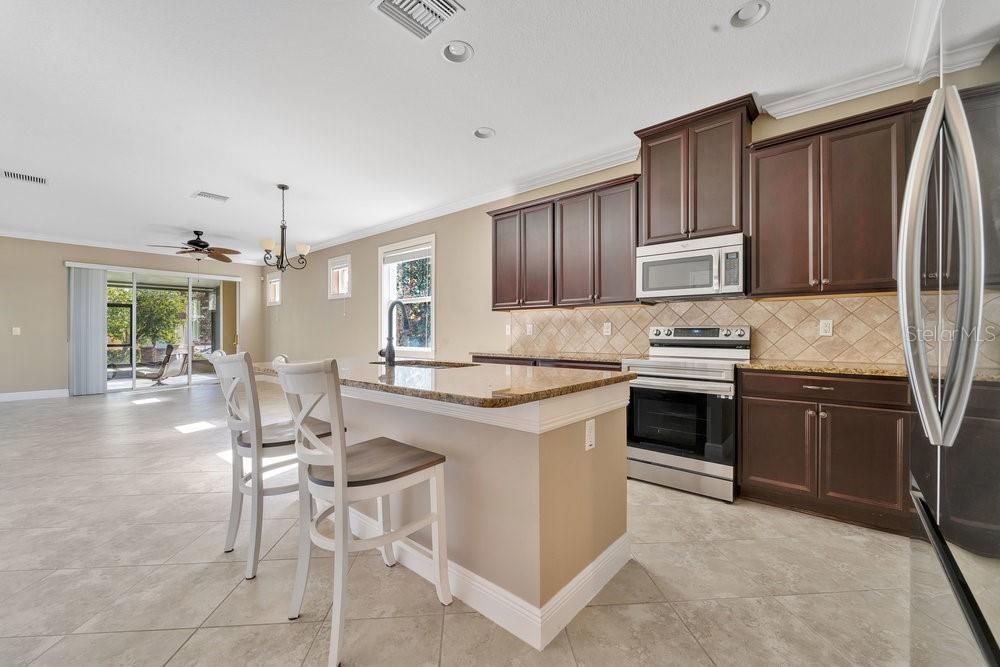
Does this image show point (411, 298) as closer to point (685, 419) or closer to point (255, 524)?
point (685, 419)

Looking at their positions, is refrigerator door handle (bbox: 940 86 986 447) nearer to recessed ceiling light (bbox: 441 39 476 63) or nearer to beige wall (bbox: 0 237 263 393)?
recessed ceiling light (bbox: 441 39 476 63)

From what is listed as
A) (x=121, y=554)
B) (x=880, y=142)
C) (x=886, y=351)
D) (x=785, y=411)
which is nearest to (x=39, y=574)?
(x=121, y=554)

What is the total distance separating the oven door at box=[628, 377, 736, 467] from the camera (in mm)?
2664

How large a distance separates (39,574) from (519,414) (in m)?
2.41

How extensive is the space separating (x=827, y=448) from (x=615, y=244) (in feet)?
6.58

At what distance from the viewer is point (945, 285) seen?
0.88m

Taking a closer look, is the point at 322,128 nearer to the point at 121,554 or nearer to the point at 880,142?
the point at 121,554

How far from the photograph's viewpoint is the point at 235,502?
2049mm

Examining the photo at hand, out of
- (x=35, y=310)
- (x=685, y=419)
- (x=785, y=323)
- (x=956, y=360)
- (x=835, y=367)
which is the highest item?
(x=35, y=310)

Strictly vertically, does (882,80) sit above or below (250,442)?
above

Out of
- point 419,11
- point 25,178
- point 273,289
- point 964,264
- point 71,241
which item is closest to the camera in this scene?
point 964,264

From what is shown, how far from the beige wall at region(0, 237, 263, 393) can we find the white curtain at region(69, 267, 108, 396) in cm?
12

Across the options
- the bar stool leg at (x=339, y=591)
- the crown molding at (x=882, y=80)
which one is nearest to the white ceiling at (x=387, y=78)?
the crown molding at (x=882, y=80)

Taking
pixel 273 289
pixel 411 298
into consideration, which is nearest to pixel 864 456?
pixel 411 298
